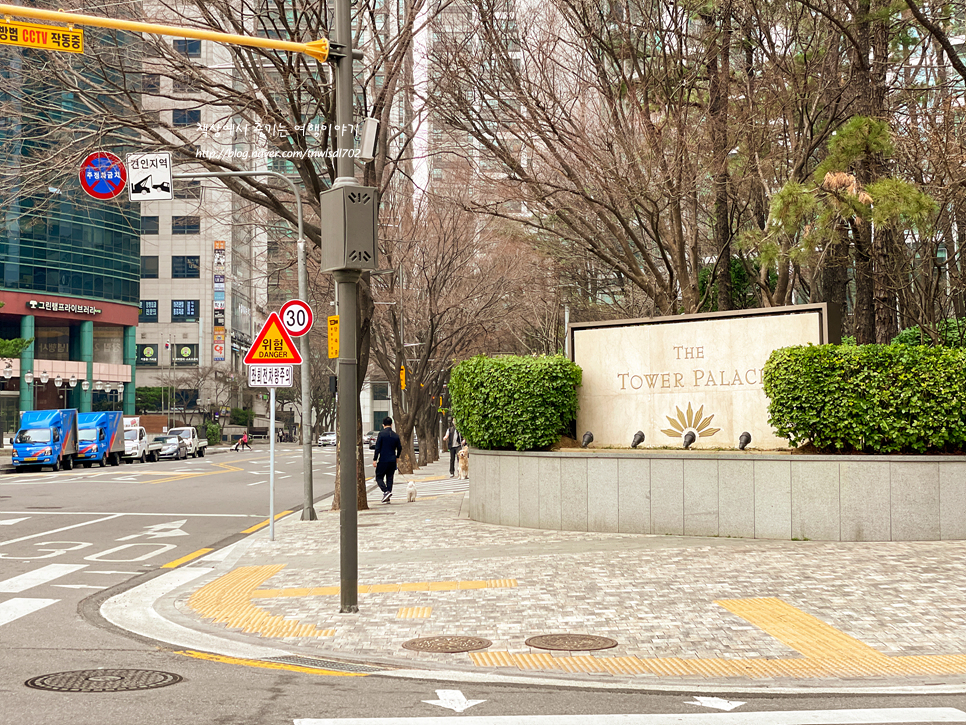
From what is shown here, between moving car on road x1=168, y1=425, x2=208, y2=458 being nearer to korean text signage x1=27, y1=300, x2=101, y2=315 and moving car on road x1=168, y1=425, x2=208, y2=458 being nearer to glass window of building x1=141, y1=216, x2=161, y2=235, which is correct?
korean text signage x1=27, y1=300, x2=101, y2=315

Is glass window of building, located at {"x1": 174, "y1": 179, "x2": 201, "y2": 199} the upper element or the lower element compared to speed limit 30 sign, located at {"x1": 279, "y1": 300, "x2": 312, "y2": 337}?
upper

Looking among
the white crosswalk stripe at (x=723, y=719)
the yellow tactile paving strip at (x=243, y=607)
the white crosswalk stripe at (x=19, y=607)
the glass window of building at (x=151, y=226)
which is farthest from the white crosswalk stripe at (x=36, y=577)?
the glass window of building at (x=151, y=226)

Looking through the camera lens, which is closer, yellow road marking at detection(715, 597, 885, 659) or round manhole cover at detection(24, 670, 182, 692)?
round manhole cover at detection(24, 670, 182, 692)

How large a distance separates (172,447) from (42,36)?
52544mm

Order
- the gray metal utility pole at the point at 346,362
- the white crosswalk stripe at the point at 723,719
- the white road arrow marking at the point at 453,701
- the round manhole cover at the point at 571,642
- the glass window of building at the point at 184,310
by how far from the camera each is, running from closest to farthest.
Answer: the white crosswalk stripe at the point at 723,719 < the white road arrow marking at the point at 453,701 < the round manhole cover at the point at 571,642 < the gray metal utility pole at the point at 346,362 < the glass window of building at the point at 184,310

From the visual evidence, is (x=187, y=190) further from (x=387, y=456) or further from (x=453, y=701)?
(x=453, y=701)

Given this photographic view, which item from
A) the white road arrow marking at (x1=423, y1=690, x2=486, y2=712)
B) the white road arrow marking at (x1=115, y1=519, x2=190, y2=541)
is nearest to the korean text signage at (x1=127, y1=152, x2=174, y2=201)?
the white road arrow marking at (x1=115, y1=519, x2=190, y2=541)

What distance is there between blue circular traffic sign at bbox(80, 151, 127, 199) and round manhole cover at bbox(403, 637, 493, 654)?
9.77 metres

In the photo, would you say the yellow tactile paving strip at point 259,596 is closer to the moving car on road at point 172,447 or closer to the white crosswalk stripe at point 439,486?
the white crosswalk stripe at point 439,486

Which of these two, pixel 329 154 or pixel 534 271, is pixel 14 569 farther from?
pixel 534 271

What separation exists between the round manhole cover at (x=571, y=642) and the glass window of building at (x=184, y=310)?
97867 millimetres

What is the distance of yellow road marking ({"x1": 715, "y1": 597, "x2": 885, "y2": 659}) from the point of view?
7246 mm

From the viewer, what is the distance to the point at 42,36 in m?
8.94

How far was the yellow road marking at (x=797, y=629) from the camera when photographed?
23.8 feet
